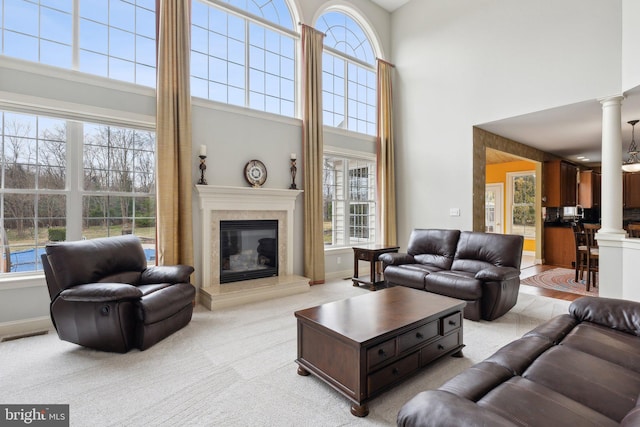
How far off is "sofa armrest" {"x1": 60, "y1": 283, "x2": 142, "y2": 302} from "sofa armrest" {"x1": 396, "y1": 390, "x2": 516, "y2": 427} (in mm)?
2378

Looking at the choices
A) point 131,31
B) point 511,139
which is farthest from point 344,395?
point 511,139

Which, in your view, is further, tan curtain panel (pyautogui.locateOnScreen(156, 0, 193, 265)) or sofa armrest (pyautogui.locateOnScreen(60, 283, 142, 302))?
tan curtain panel (pyautogui.locateOnScreen(156, 0, 193, 265))

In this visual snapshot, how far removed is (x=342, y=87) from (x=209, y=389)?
5.44 metres

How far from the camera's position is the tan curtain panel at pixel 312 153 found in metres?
5.17

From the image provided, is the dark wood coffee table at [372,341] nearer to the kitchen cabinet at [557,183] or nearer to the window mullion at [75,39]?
the window mullion at [75,39]

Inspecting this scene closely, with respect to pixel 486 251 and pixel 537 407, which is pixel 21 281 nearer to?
pixel 537 407

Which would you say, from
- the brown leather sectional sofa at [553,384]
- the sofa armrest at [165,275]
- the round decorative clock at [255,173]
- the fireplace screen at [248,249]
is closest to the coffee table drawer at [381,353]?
the brown leather sectional sofa at [553,384]

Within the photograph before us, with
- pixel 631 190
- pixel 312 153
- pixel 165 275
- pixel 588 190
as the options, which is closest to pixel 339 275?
pixel 312 153

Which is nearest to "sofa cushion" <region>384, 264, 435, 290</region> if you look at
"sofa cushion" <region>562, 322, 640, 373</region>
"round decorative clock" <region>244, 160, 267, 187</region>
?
"sofa cushion" <region>562, 322, 640, 373</region>

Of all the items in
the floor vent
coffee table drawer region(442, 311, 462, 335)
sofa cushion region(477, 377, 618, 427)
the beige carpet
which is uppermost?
sofa cushion region(477, 377, 618, 427)

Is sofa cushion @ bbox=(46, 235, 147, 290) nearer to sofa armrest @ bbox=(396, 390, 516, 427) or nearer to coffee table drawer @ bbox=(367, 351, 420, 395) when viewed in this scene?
coffee table drawer @ bbox=(367, 351, 420, 395)

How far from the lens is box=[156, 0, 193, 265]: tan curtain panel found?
3.81 metres

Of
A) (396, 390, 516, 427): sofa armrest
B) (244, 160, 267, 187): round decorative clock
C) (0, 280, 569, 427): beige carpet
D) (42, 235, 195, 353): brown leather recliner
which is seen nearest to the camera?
(396, 390, 516, 427): sofa armrest

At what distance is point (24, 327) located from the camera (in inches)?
125
